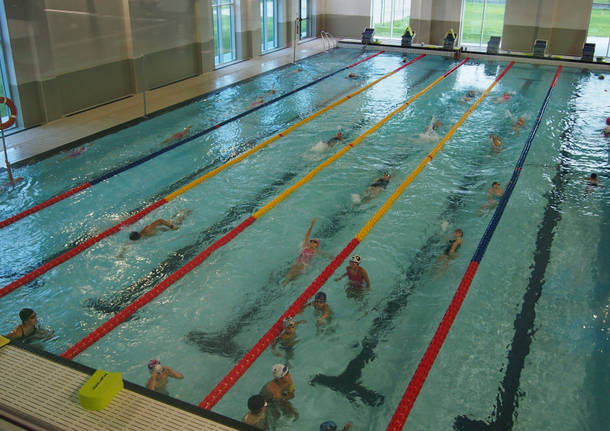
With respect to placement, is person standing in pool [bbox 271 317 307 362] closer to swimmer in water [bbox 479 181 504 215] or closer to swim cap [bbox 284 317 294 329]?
swim cap [bbox 284 317 294 329]

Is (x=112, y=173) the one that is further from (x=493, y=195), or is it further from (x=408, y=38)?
(x=408, y=38)

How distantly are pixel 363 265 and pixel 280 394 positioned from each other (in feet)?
6.90

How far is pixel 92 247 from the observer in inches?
237

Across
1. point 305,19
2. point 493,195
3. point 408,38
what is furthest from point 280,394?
point 305,19

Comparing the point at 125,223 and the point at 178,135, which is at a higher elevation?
the point at 178,135

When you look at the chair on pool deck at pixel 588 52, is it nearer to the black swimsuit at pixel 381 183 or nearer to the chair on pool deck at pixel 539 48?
the chair on pool deck at pixel 539 48

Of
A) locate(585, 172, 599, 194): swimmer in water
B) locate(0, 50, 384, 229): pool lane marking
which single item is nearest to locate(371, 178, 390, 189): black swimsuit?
locate(585, 172, 599, 194): swimmer in water

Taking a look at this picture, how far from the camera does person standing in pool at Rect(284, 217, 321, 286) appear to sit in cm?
553

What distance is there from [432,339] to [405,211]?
258 centimetres

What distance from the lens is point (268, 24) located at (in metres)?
17.6

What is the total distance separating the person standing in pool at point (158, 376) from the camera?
4023 millimetres

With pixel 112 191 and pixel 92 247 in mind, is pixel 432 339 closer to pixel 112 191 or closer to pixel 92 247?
pixel 92 247

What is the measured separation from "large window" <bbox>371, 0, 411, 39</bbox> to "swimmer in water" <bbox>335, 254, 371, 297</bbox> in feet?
55.0

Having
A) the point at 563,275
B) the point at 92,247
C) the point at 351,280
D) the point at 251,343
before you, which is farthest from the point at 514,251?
the point at 92,247
